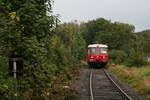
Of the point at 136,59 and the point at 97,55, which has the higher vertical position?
the point at 97,55

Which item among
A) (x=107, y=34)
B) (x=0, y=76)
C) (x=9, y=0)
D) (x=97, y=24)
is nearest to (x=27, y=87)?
(x=0, y=76)

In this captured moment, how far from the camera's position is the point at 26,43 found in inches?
307

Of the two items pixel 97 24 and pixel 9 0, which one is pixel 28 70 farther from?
pixel 97 24

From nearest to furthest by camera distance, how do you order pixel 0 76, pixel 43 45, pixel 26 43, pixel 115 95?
1. pixel 0 76
2. pixel 26 43
3. pixel 43 45
4. pixel 115 95

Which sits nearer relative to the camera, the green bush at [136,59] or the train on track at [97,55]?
the green bush at [136,59]

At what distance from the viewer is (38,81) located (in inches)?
331

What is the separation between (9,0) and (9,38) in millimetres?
1504

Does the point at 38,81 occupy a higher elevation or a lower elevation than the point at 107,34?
lower

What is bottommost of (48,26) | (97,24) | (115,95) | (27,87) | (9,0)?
(115,95)

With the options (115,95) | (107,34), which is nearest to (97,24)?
(107,34)

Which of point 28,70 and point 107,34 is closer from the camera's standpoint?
point 28,70

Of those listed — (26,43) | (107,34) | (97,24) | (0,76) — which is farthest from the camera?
(97,24)

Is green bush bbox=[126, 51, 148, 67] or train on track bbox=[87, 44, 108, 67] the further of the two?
train on track bbox=[87, 44, 108, 67]

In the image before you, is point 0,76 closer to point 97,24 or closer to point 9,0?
point 9,0
